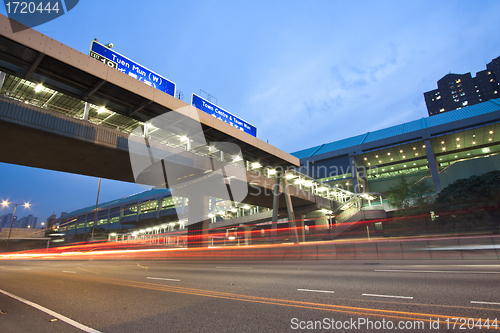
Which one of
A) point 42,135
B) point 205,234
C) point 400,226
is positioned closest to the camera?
point 42,135

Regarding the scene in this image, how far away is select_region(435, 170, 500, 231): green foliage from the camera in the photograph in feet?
89.1

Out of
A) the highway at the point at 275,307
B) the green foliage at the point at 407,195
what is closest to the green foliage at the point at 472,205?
the green foliage at the point at 407,195

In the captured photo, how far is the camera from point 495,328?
380cm

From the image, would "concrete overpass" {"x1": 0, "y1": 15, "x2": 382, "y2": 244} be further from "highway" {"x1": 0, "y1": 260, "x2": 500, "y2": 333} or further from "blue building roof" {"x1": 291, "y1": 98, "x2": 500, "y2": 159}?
"blue building roof" {"x1": 291, "y1": 98, "x2": 500, "y2": 159}

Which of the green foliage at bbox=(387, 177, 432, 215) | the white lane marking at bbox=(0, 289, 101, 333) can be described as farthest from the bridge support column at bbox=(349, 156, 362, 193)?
the white lane marking at bbox=(0, 289, 101, 333)

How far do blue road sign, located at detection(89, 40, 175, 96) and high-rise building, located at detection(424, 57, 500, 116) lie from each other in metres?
183

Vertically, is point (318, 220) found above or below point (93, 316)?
above

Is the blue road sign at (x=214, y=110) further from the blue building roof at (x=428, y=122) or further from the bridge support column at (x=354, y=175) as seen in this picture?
the blue building roof at (x=428, y=122)

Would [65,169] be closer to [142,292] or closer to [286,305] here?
[142,292]

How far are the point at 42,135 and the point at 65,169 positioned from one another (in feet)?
22.5

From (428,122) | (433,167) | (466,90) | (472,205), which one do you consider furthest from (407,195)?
(466,90)

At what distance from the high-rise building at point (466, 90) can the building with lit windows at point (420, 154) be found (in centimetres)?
11559

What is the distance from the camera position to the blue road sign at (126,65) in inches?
603

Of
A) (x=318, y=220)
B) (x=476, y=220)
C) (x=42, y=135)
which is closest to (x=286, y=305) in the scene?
(x=42, y=135)
